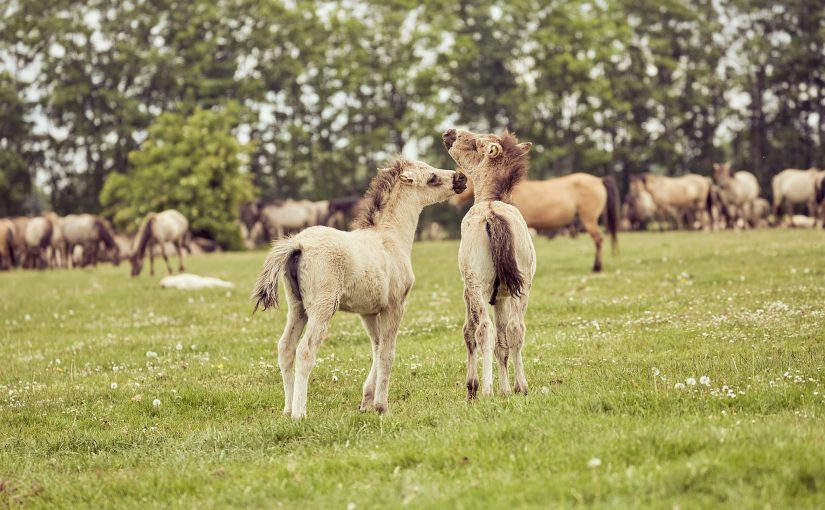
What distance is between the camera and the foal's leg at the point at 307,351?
24.8 feet

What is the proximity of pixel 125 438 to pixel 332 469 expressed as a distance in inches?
105

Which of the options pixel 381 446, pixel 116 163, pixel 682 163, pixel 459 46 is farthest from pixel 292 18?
pixel 381 446

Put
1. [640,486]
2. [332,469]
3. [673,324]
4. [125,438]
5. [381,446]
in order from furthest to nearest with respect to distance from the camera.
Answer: [673,324] → [125,438] → [381,446] → [332,469] → [640,486]

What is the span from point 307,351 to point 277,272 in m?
0.76

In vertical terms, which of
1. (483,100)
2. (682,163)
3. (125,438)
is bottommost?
(125,438)

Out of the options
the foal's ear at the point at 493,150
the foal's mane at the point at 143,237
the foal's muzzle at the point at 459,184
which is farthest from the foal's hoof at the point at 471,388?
the foal's mane at the point at 143,237

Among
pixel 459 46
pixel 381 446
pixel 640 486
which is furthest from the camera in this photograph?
pixel 459 46

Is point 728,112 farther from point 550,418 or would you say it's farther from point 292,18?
point 550,418

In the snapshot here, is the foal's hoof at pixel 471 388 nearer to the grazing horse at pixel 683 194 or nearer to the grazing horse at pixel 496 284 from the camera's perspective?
the grazing horse at pixel 496 284

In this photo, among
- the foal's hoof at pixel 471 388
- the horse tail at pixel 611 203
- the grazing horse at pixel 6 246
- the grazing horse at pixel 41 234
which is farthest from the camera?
the grazing horse at pixel 6 246

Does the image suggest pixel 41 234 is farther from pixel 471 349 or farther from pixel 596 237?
pixel 471 349

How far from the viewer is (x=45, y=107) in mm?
59438

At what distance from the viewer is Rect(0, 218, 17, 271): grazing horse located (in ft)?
140

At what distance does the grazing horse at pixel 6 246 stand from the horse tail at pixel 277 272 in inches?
1562
